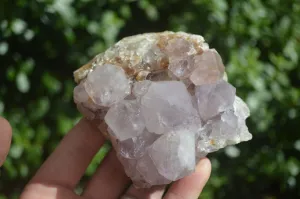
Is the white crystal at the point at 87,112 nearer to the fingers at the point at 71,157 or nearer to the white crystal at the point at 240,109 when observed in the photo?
the fingers at the point at 71,157

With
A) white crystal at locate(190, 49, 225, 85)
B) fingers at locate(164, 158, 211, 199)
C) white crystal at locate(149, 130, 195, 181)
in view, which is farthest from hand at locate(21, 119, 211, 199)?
white crystal at locate(190, 49, 225, 85)

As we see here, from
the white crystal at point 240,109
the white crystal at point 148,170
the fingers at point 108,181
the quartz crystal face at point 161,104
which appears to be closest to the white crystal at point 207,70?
the quartz crystal face at point 161,104

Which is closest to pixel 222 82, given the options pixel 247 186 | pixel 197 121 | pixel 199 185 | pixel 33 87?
pixel 197 121

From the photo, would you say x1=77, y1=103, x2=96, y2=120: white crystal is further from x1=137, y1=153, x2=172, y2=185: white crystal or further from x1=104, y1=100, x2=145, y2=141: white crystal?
x1=137, y1=153, x2=172, y2=185: white crystal

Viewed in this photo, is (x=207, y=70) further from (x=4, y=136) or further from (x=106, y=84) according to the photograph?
(x=4, y=136)

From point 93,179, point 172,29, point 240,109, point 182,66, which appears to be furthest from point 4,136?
point 172,29

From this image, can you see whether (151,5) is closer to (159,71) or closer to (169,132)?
(159,71)
